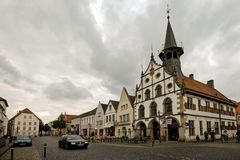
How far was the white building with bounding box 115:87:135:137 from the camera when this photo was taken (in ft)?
155

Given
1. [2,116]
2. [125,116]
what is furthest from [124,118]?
[2,116]

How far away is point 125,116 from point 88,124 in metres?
23.8

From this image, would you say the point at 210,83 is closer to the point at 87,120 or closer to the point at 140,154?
the point at 87,120

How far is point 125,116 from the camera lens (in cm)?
4966

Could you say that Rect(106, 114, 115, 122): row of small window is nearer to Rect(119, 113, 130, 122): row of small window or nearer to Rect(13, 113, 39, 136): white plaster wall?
Rect(119, 113, 130, 122): row of small window

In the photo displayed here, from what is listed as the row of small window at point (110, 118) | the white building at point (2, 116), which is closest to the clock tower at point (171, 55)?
the row of small window at point (110, 118)

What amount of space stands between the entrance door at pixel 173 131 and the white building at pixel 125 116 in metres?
10.4

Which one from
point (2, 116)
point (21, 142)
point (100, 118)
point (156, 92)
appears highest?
point (156, 92)

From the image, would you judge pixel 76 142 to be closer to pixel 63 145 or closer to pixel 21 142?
pixel 63 145

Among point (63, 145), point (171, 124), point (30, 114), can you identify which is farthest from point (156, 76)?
point (30, 114)

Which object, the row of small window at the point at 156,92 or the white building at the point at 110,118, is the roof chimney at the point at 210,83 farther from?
the white building at the point at 110,118

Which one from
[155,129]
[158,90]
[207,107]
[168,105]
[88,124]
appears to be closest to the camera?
[168,105]

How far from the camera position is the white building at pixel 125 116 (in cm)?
4731

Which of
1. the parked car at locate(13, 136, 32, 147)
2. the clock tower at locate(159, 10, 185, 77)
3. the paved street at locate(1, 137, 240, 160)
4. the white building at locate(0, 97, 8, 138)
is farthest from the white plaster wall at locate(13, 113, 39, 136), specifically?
the paved street at locate(1, 137, 240, 160)
